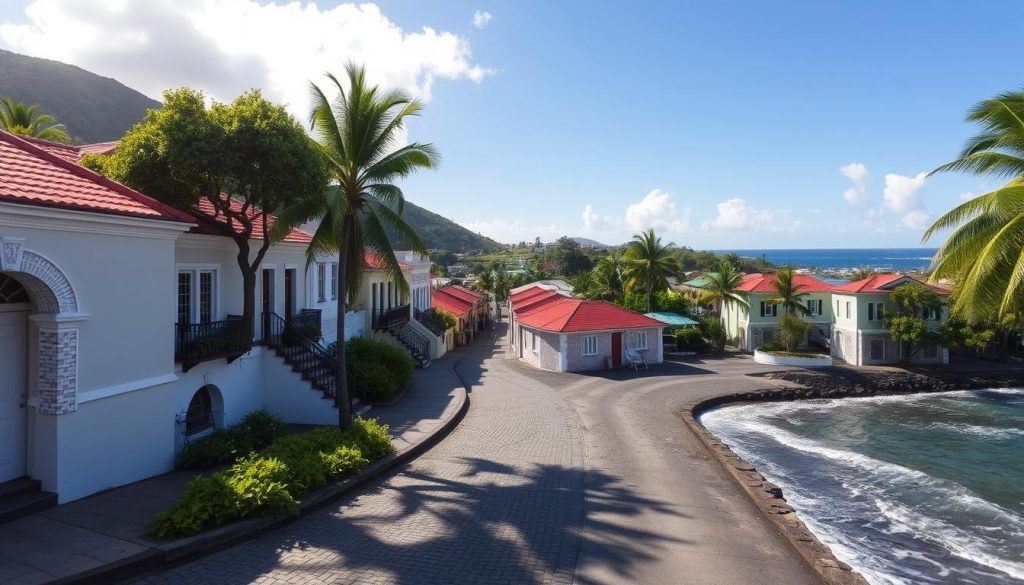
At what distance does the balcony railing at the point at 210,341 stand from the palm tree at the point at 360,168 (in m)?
2.22

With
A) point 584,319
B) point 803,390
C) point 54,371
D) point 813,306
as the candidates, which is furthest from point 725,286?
point 54,371

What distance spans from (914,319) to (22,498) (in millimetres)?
42444

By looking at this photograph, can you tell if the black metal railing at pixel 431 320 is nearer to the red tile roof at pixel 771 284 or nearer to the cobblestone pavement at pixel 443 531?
the cobblestone pavement at pixel 443 531

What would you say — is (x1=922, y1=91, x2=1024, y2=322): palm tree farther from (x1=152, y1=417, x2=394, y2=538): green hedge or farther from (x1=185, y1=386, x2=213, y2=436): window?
(x1=185, y1=386, x2=213, y2=436): window

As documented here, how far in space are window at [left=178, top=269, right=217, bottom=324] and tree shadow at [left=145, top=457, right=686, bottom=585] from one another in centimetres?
593

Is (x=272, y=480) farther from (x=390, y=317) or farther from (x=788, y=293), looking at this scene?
(x=788, y=293)

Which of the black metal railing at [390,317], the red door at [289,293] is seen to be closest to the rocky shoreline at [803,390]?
the red door at [289,293]

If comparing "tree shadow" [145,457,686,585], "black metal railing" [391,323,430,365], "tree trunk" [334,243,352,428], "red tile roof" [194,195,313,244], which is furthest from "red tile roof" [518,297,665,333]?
"tree shadow" [145,457,686,585]

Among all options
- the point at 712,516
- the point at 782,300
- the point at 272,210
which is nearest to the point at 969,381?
the point at 782,300

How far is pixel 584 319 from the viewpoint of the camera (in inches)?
1196

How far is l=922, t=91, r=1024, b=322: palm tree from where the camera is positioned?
8.33 meters

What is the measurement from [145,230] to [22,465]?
4.16 m

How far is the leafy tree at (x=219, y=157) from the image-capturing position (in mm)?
11625

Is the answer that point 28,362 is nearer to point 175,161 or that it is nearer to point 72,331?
point 72,331
